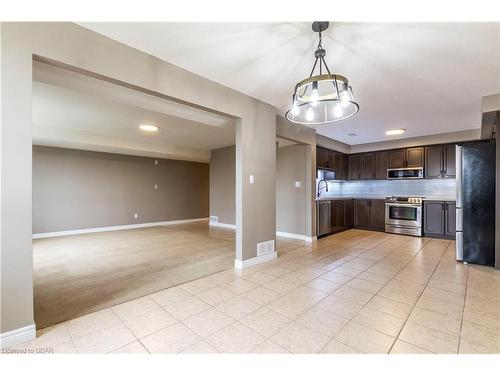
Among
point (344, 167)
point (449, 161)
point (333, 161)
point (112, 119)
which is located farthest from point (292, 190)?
point (112, 119)

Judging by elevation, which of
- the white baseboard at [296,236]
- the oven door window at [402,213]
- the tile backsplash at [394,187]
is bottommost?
the white baseboard at [296,236]

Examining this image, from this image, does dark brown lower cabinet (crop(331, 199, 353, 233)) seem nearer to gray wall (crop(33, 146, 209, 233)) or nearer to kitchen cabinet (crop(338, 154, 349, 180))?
kitchen cabinet (crop(338, 154, 349, 180))

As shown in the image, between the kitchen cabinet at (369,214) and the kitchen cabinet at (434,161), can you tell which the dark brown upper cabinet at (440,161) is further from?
the kitchen cabinet at (369,214)

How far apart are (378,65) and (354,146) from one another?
475 centimetres

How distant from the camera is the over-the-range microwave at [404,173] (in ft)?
19.1

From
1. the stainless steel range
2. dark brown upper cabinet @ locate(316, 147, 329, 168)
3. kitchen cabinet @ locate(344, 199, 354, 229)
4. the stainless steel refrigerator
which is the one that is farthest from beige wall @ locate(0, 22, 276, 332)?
the stainless steel range

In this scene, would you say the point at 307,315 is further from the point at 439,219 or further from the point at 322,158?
the point at 439,219

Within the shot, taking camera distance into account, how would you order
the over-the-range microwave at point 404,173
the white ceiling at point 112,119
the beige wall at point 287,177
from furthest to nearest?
the over-the-range microwave at point 404,173 < the beige wall at point 287,177 < the white ceiling at point 112,119

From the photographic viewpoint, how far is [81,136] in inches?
204

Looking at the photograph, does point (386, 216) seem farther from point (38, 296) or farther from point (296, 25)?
point (38, 296)

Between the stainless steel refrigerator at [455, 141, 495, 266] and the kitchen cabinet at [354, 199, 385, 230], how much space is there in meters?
2.52

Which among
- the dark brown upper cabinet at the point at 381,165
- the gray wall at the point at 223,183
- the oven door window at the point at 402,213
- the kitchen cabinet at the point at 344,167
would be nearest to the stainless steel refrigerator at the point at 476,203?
the oven door window at the point at 402,213

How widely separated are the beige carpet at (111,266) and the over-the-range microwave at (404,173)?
4.65 meters

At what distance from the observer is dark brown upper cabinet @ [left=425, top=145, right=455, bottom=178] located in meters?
5.47
